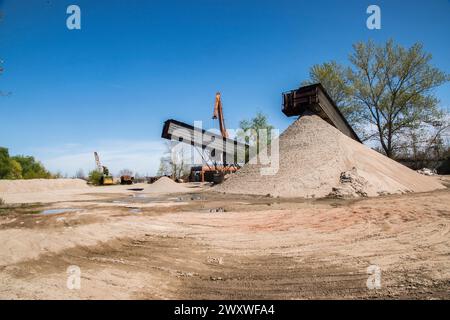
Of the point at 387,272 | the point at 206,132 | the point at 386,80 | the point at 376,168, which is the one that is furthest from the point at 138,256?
the point at 386,80

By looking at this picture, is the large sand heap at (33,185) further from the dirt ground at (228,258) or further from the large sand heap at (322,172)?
the dirt ground at (228,258)

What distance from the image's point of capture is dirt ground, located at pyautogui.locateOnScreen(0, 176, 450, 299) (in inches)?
143

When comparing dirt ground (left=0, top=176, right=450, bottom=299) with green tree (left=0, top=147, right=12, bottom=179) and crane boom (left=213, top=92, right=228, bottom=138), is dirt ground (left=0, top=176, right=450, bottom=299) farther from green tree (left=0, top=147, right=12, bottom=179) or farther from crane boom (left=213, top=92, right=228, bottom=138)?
green tree (left=0, top=147, right=12, bottom=179)

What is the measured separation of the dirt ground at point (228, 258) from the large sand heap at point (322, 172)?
789cm

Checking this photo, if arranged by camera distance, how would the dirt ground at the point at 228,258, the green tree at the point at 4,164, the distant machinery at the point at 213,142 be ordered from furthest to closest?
the green tree at the point at 4,164, the distant machinery at the point at 213,142, the dirt ground at the point at 228,258

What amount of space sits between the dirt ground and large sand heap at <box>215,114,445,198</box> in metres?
7.89

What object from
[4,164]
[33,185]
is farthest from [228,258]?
[4,164]

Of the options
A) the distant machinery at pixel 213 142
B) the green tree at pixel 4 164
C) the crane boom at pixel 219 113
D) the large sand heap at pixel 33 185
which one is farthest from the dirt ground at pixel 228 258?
the green tree at pixel 4 164

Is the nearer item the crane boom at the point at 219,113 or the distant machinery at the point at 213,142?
the distant machinery at the point at 213,142

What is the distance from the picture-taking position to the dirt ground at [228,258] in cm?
364

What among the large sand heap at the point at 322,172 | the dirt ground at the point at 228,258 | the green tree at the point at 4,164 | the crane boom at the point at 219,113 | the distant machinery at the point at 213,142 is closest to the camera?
the dirt ground at the point at 228,258

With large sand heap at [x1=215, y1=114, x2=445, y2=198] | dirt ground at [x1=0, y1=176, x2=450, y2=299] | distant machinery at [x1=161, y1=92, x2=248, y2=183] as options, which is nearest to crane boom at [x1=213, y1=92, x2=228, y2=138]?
distant machinery at [x1=161, y1=92, x2=248, y2=183]

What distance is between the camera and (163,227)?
26.0 feet

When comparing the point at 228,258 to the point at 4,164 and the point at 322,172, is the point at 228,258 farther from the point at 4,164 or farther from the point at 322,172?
the point at 4,164
